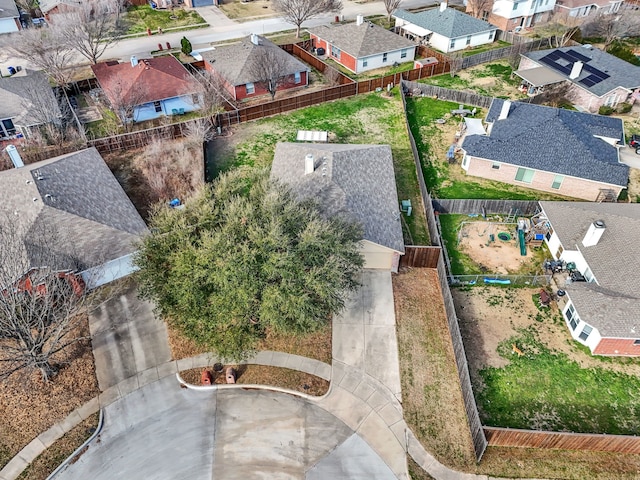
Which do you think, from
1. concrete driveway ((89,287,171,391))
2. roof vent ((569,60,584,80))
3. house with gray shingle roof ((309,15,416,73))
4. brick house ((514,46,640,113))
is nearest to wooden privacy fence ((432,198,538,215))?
brick house ((514,46,640,113))

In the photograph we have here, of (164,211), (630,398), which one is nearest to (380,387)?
(630,398)

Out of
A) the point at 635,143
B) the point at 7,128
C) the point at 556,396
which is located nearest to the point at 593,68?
the point at 635,143

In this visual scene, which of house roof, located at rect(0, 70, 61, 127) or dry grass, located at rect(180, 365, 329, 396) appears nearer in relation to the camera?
dry grass, located at rect(180, 365, 329, 396)

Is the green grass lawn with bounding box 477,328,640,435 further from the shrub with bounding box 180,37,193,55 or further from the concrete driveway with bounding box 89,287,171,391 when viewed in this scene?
the shrub with bounding box 180,37,193,55

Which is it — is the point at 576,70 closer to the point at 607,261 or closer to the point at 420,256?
the point at 607,261

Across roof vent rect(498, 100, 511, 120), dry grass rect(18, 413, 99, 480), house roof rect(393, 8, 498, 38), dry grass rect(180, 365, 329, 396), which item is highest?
house roof rect(393, 8, 498, 38)
